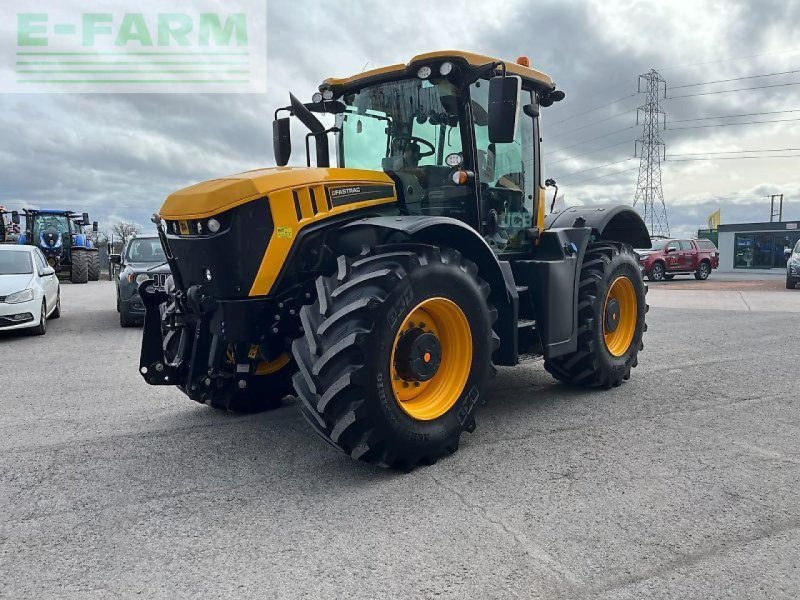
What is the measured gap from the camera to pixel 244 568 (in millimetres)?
2721

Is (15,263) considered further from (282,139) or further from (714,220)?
(714,220)

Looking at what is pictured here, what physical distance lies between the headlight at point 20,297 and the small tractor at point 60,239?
15.4 m

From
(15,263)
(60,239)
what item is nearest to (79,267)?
(60,239)

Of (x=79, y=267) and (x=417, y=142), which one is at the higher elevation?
(x=417, y=142)

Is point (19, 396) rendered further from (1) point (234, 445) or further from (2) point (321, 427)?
(2) point (321, 427)

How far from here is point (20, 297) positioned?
32.8 ft

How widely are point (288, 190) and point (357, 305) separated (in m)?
0.93

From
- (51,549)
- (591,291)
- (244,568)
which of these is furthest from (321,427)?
(591,291)

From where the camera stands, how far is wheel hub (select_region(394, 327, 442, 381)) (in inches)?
155

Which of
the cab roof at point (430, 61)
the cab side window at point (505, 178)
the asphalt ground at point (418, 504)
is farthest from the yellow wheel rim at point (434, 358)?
the cab roof at point (430, 61)

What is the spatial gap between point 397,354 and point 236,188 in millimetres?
1418

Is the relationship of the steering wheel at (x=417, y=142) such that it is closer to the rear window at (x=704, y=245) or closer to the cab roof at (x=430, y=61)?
the cab roof at (x=430, y=61)

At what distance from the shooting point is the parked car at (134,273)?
11.0 m

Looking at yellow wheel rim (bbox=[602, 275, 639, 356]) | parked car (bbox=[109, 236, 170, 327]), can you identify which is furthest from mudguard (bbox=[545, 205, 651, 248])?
parked car (bbox=[109, 236, 170, 327])
